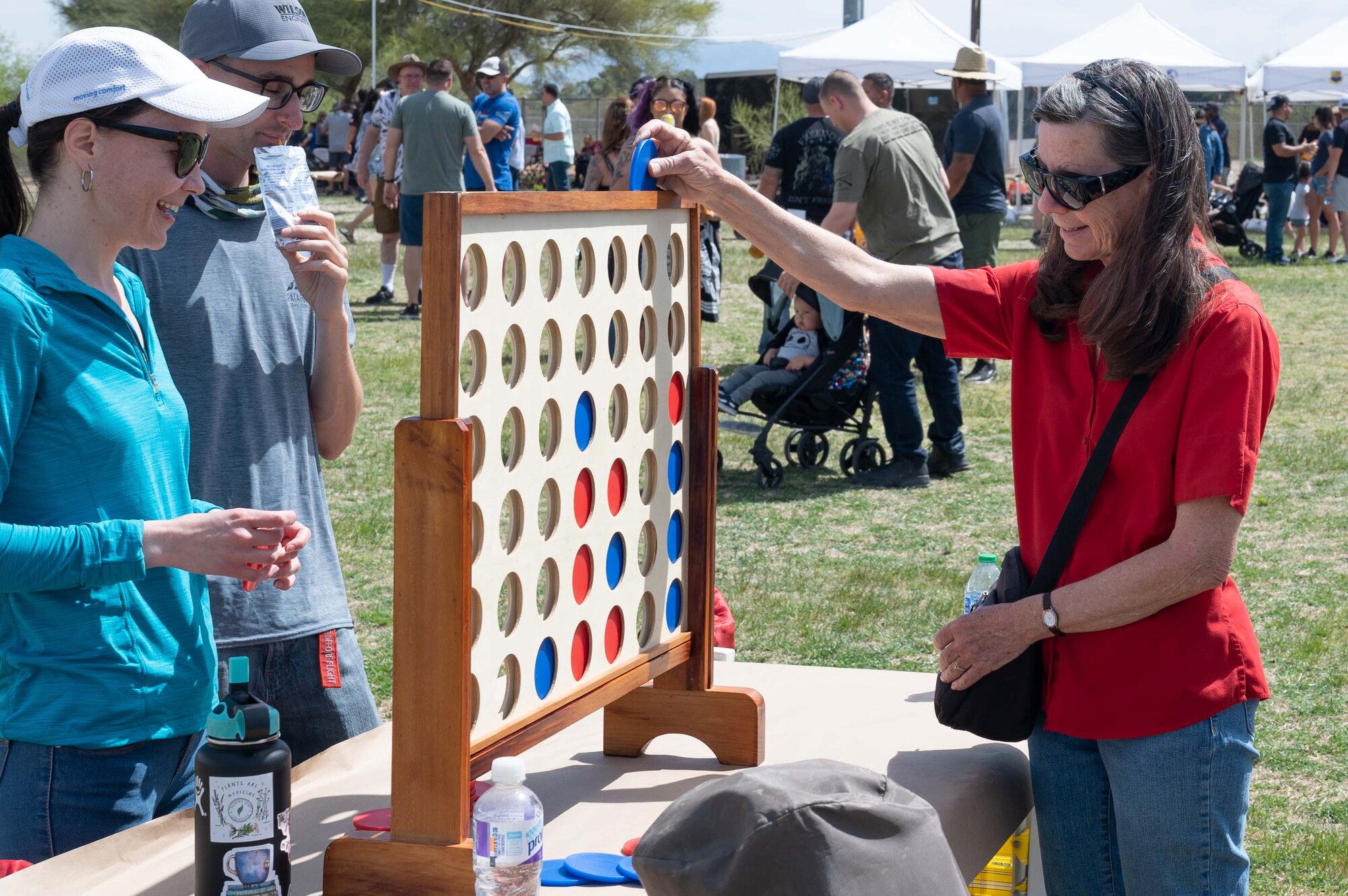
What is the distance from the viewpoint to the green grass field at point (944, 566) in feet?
13.5

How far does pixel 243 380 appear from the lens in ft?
7.75

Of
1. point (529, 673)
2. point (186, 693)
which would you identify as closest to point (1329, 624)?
point (529, 673)

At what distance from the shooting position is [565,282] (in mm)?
2066

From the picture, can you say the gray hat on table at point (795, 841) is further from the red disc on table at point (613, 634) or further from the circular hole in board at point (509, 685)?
the red disc on table at point (613, 634)

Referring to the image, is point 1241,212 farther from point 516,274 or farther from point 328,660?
point 516,274

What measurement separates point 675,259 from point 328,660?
0.93m

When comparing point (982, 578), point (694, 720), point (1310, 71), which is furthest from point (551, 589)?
point (1310, 71)

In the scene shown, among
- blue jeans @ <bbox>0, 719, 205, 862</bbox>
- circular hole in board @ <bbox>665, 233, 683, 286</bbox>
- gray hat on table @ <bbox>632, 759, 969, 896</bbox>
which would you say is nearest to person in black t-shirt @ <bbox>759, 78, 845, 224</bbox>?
circular hole in board @ <bbox>665, 233, 683, 286</bbox>

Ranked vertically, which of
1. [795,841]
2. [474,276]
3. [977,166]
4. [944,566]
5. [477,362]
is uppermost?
[977,166]

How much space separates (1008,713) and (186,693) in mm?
1266

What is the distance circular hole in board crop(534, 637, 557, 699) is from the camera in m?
2.10

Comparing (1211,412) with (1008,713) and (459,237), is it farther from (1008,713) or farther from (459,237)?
(459,237)

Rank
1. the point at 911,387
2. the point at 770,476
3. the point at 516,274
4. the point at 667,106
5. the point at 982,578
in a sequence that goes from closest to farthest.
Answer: the point at 516,274 → the point at 982,578 → the point at 911,387 → the point at 770,476 → the point at 667,106

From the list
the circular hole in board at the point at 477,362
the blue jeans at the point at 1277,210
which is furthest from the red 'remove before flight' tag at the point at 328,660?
the blue jeans at the point at 1277,210
